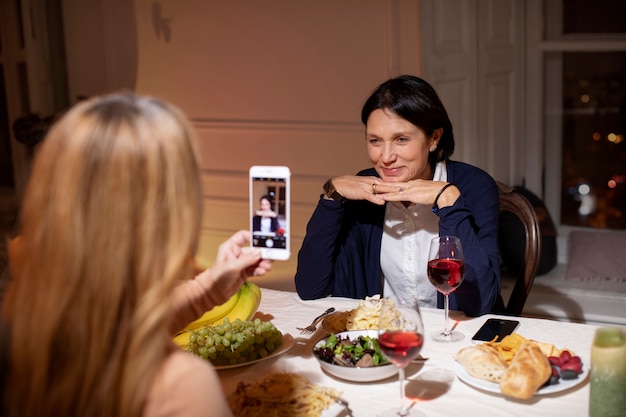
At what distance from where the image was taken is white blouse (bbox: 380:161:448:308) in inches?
87.6

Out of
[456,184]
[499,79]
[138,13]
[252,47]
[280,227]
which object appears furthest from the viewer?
[138,13]

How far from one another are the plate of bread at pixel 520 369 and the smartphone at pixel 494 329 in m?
0.13

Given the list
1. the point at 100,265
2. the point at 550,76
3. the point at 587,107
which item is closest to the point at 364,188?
the point at 100,265

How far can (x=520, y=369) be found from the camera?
1.35 metres

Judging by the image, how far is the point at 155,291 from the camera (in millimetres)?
953

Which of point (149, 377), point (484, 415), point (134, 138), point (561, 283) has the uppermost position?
point (134, 138)

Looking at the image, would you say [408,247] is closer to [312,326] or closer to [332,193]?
[332,193]

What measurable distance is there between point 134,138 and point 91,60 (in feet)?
12.7

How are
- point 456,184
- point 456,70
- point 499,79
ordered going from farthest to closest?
point 499,79
point 456,70
point 456,184

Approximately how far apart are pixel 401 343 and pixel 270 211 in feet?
1.16

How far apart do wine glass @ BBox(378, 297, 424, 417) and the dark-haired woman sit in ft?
2.13

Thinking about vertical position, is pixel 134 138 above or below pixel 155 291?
→ above

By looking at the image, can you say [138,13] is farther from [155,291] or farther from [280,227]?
[155,291]

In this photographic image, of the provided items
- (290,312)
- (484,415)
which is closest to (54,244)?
(484,415)
